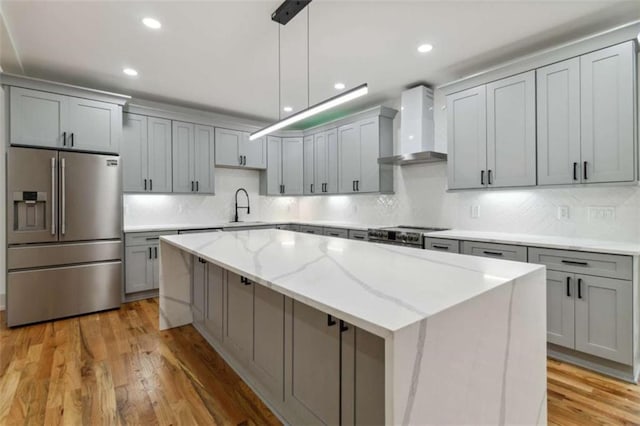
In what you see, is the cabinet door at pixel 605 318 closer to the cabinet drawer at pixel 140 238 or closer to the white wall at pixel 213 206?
the cabinet drawer at pixel 140 238

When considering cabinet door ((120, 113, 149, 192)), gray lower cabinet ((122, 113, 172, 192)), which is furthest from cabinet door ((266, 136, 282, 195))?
cabinet door ((120, 113, 149, 192))

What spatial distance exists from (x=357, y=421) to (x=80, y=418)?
65.5 inches

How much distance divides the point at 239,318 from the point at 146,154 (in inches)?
123

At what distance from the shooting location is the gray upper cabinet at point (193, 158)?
14.9ft

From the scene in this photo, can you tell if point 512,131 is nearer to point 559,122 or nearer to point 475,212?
point 559,122

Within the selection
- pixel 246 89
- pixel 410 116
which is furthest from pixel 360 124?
pixel 246 89

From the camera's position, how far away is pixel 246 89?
4.02 metres

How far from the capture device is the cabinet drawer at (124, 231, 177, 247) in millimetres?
3924

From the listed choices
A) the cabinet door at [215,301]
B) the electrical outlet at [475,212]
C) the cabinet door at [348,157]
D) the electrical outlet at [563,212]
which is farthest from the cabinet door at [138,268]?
the electrical outlet at [563,212]

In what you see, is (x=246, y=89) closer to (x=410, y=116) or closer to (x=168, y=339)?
(x=410, y=116)

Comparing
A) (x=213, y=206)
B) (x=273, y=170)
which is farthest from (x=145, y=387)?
(x=273, y=170)

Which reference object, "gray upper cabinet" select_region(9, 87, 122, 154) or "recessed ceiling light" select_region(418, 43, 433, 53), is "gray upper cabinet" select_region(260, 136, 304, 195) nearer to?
"gray upper cabinet" select_region(9, 87, 122, 154)

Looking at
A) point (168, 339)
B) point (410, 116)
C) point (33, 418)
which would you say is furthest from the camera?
point (410, 116)

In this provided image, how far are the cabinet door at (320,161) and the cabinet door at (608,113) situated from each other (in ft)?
10.7
